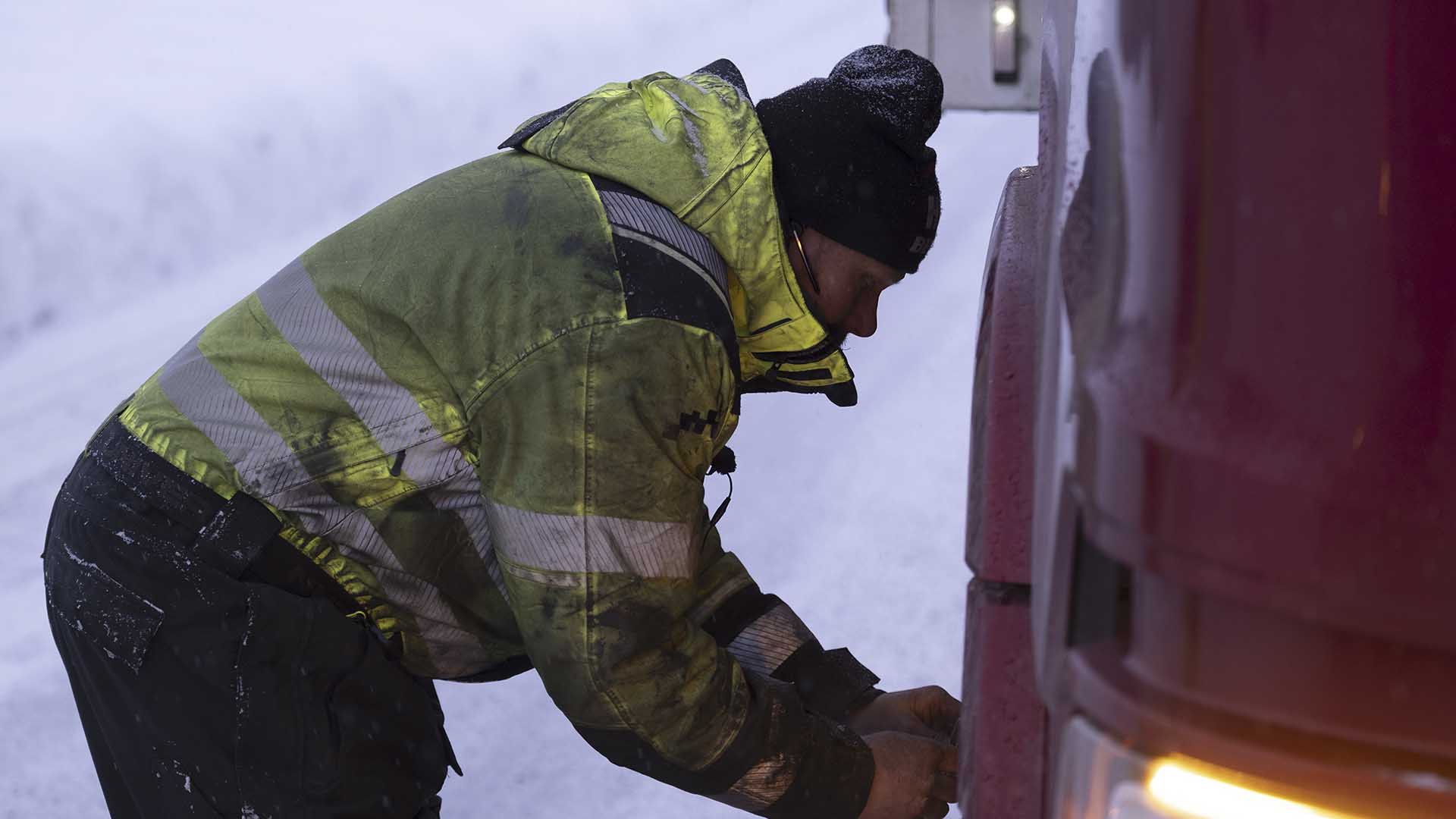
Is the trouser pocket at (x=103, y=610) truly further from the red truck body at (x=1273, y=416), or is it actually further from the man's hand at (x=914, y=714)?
the red truck body at (x=1273, y=416)

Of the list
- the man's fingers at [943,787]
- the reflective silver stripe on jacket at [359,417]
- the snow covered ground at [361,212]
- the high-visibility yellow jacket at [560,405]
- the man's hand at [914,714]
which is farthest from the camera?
the snow covered ground at [361,212]

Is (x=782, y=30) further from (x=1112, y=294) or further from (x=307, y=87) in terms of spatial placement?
(x=1112, y=294)

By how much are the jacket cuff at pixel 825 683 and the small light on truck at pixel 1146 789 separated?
1.13 m

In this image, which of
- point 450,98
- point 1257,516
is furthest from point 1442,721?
point 450,98

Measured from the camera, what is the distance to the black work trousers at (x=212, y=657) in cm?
163

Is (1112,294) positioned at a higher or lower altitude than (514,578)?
higher

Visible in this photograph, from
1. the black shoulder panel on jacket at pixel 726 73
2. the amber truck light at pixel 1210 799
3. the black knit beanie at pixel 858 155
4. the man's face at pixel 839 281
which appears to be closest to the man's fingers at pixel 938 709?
the man's face at pixel 839 281

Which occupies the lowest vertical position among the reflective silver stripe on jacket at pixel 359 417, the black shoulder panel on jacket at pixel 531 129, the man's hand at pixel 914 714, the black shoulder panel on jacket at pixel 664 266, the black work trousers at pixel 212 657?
the man's hand at pixel 914 714

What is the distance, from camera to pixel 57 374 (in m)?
4.24

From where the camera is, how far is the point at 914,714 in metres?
1.89

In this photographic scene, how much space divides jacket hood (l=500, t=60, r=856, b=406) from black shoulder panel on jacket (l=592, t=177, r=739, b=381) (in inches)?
0.8

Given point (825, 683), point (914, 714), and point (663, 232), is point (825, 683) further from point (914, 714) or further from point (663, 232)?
point (663, 232)

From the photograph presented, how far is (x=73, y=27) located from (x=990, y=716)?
19.9 feet

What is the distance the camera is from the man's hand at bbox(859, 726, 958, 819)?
165cm
